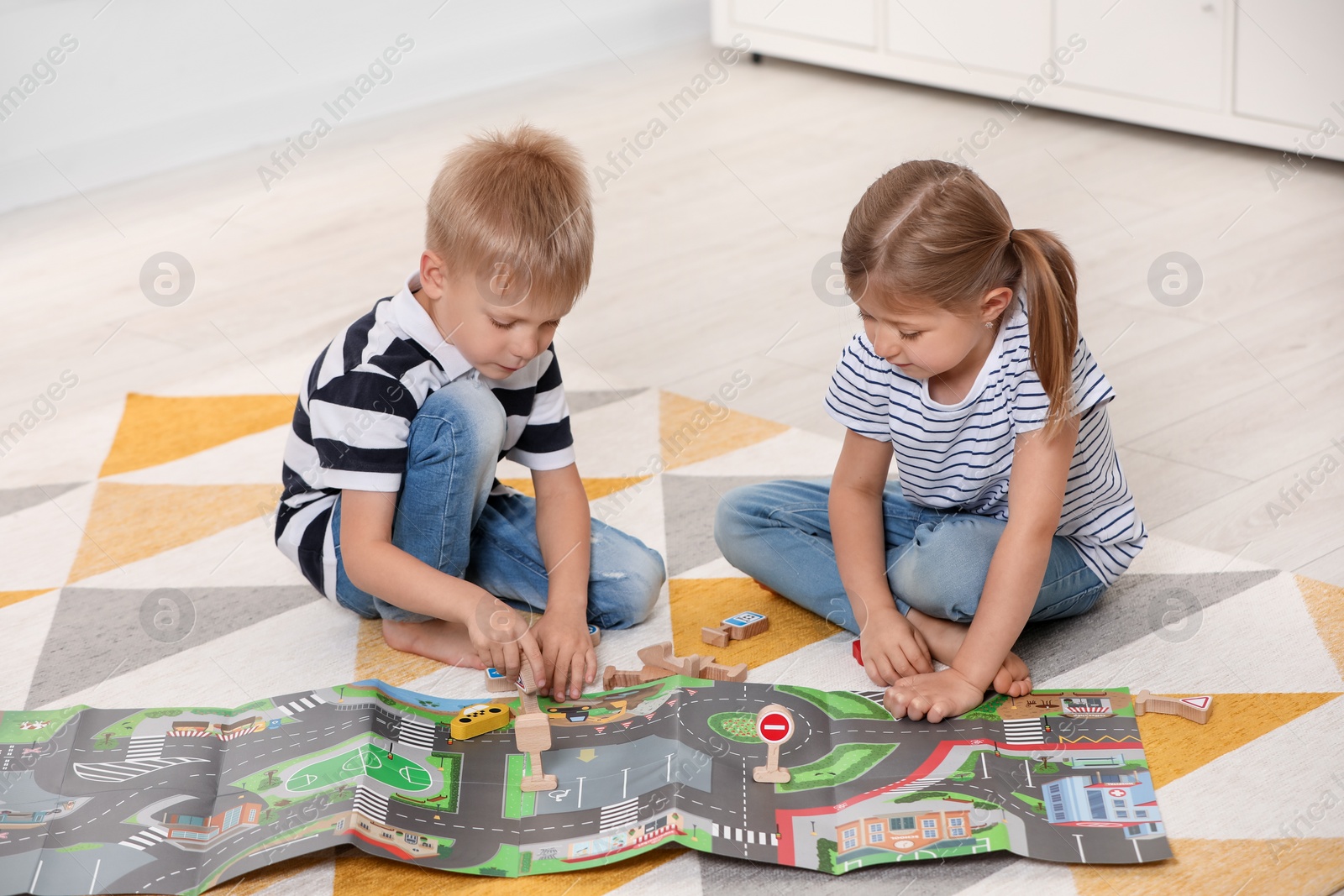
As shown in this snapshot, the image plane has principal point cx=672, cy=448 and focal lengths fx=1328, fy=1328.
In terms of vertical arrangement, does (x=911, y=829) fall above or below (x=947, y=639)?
below

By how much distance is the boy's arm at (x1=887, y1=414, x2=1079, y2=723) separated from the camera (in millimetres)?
1009

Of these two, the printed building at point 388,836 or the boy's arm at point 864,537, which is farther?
the boy's arm at point 864,537

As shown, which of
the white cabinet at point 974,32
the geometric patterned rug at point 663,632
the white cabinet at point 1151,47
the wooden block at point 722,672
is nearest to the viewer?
the geometric patterned rug at point 663,632

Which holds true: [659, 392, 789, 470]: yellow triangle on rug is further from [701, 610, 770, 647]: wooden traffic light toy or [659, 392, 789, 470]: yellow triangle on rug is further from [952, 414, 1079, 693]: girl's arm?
[952, 414, 1079, 693]: girl's arm

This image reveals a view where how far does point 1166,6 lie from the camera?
2.46 metres

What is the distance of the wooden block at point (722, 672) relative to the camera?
3.51ft

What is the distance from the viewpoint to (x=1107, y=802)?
0.91 metres

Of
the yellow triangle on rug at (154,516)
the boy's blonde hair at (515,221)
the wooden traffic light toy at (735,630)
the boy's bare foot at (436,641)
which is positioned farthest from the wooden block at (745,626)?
the yellow triangle on rug at (154,516)

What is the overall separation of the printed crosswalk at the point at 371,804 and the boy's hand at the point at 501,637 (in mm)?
159

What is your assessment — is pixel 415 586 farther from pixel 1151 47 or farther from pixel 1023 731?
pixel 1151 47

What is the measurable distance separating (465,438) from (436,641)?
193mm

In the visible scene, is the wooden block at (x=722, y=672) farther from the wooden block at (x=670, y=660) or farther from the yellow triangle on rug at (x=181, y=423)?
the yellow triangle on rug at (x=181, y=423)

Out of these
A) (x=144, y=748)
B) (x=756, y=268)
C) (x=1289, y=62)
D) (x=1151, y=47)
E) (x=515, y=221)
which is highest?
(x=1151, y=47)

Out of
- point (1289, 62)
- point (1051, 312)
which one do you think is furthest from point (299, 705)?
point (1289, 62)
